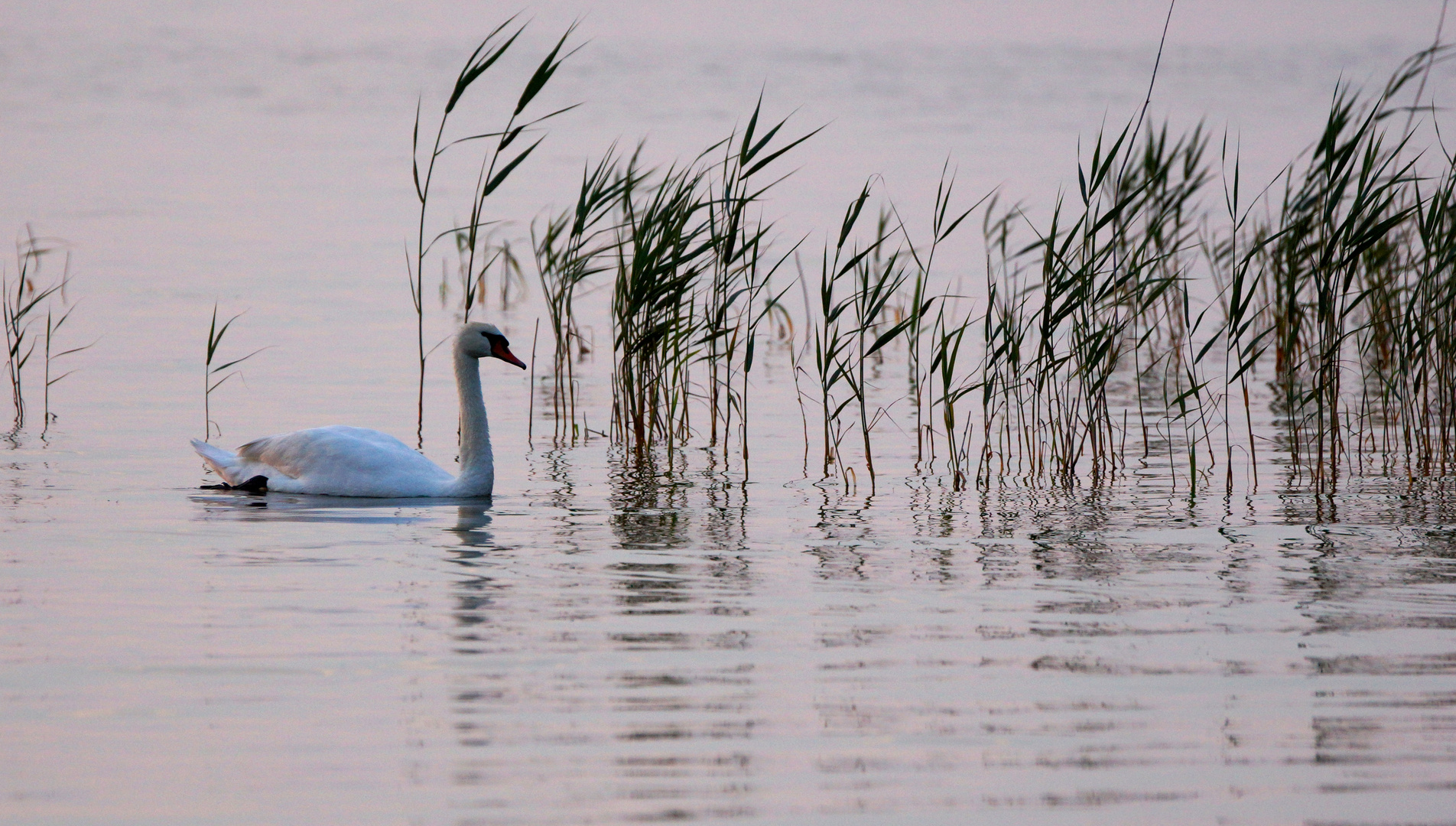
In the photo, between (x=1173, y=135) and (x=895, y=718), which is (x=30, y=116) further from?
(x=895, y=718)

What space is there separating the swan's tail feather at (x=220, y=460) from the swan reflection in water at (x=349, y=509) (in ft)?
0.42

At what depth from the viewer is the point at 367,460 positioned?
30.2ft

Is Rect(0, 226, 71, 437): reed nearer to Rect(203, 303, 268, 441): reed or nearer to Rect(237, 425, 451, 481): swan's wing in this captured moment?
Rect(203, 303, 268, 441): reed

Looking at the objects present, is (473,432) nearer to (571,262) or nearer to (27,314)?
(571,262)

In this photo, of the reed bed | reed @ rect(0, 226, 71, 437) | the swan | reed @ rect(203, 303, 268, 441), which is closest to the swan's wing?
the swan

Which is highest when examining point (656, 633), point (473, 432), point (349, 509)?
point (473, 432)

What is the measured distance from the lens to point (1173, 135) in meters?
33.5

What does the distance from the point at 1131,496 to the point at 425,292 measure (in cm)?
1034

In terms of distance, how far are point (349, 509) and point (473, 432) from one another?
773 mm

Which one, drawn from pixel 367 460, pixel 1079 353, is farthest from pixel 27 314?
pixel 1079 353

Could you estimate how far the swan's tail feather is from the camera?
31.4 ft

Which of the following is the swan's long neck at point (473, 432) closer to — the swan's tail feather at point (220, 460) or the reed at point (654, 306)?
the reed at point (654, 306)

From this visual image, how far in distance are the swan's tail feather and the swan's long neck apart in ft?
4.04

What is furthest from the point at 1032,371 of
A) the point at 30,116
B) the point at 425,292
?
the point at 30,116
